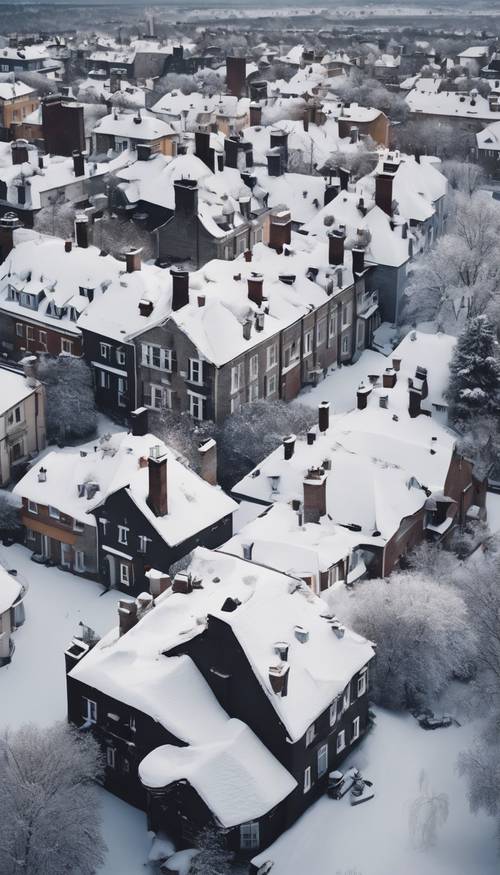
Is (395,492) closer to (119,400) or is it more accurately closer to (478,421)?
(478,421)

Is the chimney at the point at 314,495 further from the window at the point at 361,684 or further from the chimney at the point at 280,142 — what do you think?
the chimney at the point at 280,142

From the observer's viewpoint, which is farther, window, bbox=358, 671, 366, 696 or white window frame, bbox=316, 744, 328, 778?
window, bbox=358, 671, 366, 696

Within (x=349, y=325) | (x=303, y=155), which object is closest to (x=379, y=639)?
(x=349, y=325)

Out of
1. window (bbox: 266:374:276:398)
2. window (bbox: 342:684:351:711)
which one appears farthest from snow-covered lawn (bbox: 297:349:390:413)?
window (bbox: 342:684:351:711)

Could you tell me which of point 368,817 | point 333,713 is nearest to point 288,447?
point 333,713

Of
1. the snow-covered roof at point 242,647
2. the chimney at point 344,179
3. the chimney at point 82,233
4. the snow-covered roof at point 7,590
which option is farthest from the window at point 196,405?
the chimney at point 344,179

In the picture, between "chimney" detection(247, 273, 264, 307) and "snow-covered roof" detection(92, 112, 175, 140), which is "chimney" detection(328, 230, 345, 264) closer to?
"chimney" detection(247, 273, 264, 307)
